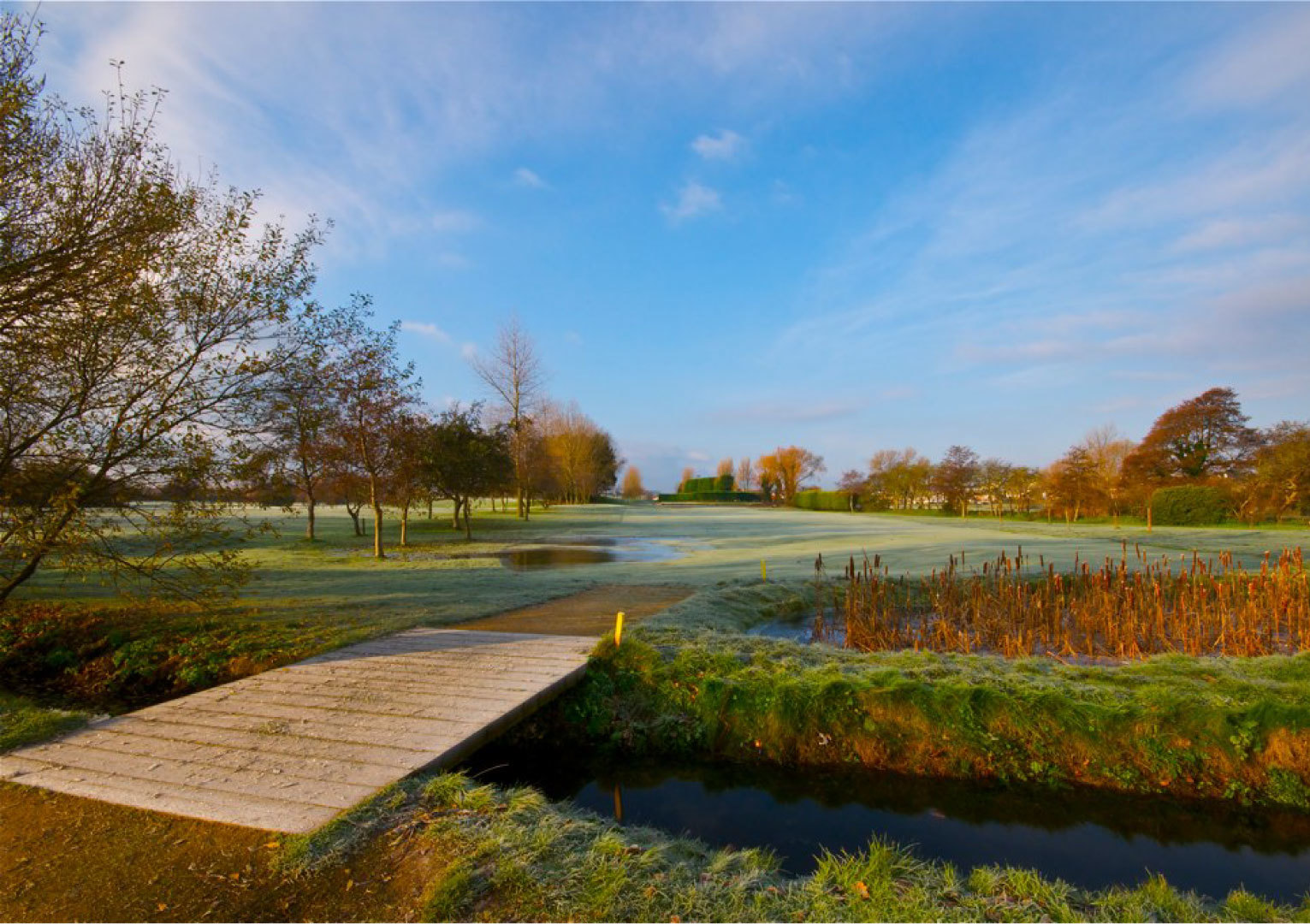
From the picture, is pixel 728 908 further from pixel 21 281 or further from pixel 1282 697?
pixel 21 281

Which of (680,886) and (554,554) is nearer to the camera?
(680,886)

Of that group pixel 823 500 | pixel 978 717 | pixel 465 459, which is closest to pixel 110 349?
pixel 978 717

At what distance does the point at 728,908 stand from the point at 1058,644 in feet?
25.2

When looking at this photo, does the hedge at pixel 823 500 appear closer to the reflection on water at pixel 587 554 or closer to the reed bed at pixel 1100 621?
the reflection on water at pixel 587 554

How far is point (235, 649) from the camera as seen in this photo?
711cm

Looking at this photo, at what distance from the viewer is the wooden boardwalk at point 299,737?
355cm

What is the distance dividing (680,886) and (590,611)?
6864mm

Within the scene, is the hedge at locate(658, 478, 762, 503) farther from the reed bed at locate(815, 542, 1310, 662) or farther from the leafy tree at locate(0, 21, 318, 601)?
the leafy tree at locate(0, 21, 318, 601)

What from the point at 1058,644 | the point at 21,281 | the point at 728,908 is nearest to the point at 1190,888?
the point at 728,908

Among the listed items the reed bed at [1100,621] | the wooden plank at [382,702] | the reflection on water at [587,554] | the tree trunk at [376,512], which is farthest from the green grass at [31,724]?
the tree trunk at [376,512]

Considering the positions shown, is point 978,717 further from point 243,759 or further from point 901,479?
point 901,479

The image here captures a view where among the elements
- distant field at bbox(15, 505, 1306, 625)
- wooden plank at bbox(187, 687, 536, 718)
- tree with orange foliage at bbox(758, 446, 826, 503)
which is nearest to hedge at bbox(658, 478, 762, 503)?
tree with orange foliage at bbox(758, 446, 826, 503)

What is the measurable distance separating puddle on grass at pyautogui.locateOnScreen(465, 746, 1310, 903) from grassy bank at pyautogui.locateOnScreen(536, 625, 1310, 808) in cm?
19

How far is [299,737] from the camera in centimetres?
436
